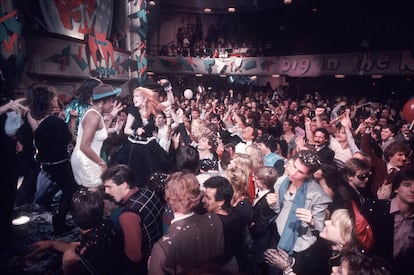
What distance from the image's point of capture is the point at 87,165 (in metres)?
3.62

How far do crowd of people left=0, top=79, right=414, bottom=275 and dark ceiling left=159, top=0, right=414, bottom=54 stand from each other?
13.1 m

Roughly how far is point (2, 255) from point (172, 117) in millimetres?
2909

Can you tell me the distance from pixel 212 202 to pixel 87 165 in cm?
193

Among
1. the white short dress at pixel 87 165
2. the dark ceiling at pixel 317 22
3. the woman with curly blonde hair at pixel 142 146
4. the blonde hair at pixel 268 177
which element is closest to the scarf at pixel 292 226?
the blonde hair at pixel 268 177

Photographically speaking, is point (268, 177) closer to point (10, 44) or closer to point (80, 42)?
point (10, 44)

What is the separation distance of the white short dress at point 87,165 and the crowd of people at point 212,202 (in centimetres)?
1

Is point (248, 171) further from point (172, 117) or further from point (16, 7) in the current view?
point (16, 7)

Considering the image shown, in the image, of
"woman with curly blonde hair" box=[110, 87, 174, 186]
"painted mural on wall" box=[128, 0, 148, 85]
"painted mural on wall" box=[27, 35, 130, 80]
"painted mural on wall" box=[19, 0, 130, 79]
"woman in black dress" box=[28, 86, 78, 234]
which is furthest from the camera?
"painted mural on wall" box=[128, 0, 148, 85]

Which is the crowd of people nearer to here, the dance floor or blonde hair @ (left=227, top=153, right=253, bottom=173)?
blonde hair @ (left=227, top=153, right=253, bottom=173)

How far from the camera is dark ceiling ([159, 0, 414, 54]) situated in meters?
15.2

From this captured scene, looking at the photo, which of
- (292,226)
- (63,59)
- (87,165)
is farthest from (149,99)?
(63,59)

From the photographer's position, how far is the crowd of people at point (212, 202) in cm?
209

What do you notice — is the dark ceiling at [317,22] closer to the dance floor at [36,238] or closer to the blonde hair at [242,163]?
the blonde hair at [242,163]

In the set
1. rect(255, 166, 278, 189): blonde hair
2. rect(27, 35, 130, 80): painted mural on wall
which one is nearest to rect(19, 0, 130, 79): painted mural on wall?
rect(27, 35, 130, 80): painted mural on wall
